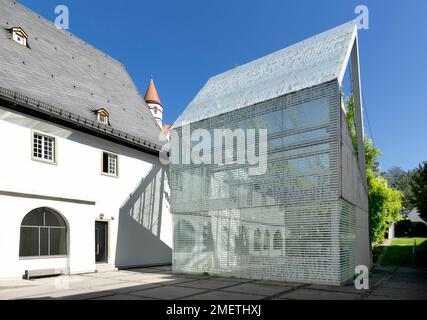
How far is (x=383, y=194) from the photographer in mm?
23125

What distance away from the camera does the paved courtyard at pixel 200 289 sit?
9.80 metres

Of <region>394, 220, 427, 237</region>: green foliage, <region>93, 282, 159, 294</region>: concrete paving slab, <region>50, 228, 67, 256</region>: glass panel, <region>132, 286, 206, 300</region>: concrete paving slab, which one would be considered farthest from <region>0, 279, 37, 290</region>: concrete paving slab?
<region>394, 220, 427, 237</region>: green foliage

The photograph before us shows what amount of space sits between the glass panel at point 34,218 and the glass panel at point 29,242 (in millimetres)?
209

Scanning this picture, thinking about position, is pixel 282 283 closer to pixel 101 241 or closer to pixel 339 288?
pixel 339 288

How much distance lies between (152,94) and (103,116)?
3808 centimetres

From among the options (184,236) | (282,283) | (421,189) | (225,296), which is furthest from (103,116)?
(421,189)

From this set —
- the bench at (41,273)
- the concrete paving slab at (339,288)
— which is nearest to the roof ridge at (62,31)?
the bench at (41,273)

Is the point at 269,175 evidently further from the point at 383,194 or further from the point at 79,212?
the point at 383,194

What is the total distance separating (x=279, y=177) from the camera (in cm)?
1297

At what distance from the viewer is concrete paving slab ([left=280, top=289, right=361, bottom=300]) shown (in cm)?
936

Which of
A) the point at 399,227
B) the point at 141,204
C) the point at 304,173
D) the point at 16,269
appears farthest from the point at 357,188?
the point at 399,227

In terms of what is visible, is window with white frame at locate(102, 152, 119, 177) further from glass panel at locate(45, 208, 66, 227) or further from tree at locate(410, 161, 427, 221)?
tree at locate(410, 161, 427, 221)

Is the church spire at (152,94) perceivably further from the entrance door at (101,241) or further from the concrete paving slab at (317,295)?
the concrete paving slab at (317,295)

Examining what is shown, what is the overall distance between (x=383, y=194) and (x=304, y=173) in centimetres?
1326
